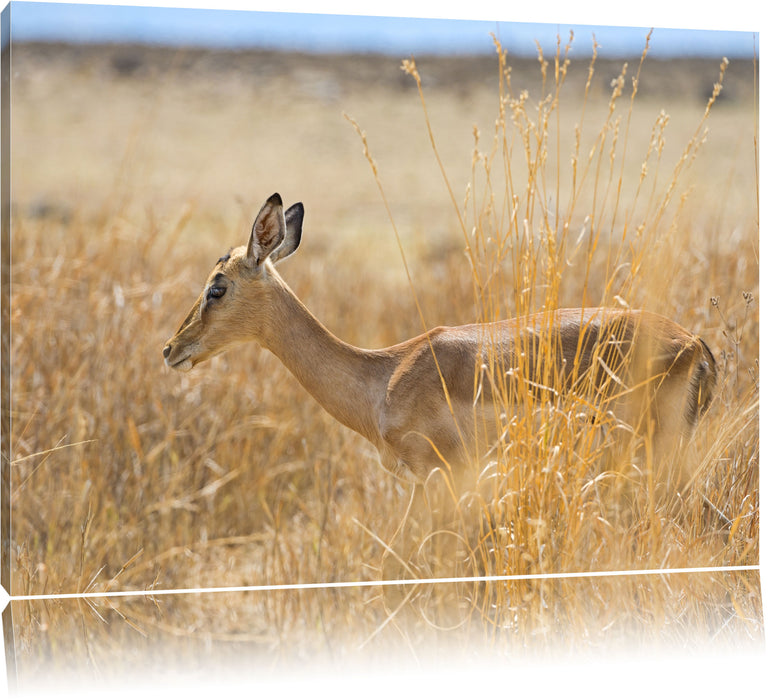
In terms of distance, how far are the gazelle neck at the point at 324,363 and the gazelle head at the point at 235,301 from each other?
6cm

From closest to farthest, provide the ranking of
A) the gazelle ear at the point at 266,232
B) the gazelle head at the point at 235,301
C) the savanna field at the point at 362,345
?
the savanna field at the point at 362,345
the gazelle ear at the point at 266,232
the gazelle head at the point at 235,301

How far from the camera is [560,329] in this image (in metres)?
4.39

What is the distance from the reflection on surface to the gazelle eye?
4.05 ft

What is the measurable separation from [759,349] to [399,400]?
1996 millimetres

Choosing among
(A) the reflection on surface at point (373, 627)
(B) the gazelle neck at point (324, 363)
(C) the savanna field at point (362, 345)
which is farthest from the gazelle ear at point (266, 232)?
(A) the reflection on surface at point (373, 627)

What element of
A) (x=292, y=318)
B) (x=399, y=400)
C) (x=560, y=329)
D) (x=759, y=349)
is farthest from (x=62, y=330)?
(x=759, y=349)

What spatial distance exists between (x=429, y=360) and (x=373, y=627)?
3.62ft

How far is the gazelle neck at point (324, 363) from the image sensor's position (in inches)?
170

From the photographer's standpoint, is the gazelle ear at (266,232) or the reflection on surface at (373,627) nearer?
the reflection on surface at (373,627)

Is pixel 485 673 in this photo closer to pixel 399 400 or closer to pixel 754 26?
pixel 399 400

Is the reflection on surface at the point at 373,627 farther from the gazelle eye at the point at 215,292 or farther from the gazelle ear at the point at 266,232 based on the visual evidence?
the gazelle ear at the point at 266,232

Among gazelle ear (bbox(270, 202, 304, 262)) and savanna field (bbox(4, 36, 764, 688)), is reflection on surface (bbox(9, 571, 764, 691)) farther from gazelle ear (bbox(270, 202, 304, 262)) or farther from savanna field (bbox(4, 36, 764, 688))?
gazelle ear (bbox(270, 202, 304, 262))

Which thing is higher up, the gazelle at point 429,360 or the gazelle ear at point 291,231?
the gazelle ear at point 291,231

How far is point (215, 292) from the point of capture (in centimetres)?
427
